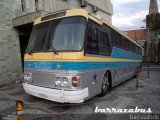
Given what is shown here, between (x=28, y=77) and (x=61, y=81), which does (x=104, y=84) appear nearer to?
(x=61, y=81)

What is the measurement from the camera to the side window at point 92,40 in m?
6.16

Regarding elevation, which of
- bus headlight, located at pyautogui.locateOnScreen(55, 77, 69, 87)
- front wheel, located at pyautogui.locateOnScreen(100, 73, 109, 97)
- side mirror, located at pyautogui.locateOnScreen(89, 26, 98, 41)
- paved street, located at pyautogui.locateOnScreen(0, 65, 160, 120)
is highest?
side mirror, located at pyautogui.locateOnScreen(89, 26, 98, 41)

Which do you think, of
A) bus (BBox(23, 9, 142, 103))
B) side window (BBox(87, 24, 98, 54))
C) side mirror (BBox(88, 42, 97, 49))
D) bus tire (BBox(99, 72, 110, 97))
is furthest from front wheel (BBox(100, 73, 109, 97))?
side mirror (BBox(88, 42, 97, 49))

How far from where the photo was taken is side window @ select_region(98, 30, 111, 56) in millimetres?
7060

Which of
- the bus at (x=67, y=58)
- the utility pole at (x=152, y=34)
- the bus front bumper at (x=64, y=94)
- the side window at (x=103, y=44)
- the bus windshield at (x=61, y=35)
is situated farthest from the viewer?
the utility pole at (x=152, y=34)

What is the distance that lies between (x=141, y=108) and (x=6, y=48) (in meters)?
9.16

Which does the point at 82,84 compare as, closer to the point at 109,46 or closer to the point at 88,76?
the point at 88,76

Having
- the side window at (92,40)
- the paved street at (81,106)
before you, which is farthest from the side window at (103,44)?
the paved street at (81,106)

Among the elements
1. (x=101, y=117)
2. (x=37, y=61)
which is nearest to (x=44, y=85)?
(x=37, y=61)

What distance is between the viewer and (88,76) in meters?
6.11

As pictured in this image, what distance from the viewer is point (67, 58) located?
18.8ft

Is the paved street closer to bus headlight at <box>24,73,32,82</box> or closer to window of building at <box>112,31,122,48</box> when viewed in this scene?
bus headlight at <box>24,73,32,82</box>

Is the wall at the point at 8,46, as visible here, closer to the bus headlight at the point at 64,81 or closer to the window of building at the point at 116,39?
the window of building at the point at 116,39

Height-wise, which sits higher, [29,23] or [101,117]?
[29,23]
